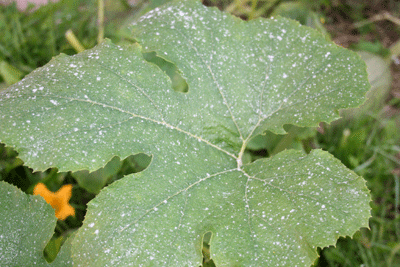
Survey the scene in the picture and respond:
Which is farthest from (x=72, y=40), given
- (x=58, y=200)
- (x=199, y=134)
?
(x=199, y=134)

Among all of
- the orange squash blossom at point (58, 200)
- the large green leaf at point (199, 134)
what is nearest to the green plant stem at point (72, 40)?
the large green leaf at point (199, 134)

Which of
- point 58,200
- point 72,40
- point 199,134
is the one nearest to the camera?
point 199,134

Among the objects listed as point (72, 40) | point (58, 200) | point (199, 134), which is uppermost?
point (72, 40)

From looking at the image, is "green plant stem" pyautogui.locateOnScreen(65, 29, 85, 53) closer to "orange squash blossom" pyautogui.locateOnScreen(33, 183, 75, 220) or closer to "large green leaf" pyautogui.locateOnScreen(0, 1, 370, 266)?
"large green leaf" pyautogui.locateOnScreen(0, 1, 370, 266)

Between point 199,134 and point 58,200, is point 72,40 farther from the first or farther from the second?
point 199,134

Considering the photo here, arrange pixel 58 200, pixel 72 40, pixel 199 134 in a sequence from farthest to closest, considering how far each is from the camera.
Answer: pixel 72 40 < pixel 58 200 < pixel 199 134

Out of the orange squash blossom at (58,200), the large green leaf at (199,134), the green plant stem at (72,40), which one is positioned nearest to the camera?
the large green leaf at (199,134)

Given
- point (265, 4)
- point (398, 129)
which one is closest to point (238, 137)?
point (398, 129)

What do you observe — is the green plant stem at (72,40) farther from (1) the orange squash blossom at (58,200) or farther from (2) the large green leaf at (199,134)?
(1) the orange squash blossom at (58,200)

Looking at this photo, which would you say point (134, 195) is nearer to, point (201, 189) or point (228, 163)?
point (201, 189)
